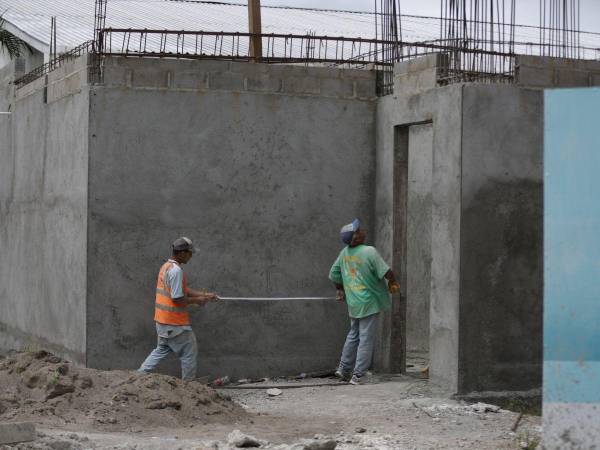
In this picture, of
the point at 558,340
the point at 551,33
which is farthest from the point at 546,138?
the point at 551,33

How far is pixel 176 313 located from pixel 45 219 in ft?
9.99

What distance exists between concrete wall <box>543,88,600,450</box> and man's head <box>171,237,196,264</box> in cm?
478

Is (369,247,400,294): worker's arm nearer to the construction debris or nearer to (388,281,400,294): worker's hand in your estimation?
(388,281,400,294): worker's hand

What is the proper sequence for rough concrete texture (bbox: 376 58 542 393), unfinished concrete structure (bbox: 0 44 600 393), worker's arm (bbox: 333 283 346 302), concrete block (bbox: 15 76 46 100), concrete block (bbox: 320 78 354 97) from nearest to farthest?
rough concrete texture (bbox: 376 58 542 393) < unfinished concrete structure (bbox: 0 44 600 393) < worker's arm (bbox: 333 283 346 302) < concrete block (bbox: 320 78 354 97) < concrete block (bbox: 15 76 46 100)

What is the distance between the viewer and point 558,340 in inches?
265

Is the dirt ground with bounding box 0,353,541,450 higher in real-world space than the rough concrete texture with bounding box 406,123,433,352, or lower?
lower

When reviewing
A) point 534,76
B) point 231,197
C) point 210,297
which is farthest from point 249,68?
point 534,76

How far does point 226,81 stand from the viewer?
11.8 m

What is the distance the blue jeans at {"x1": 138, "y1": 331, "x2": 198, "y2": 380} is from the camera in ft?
35.7

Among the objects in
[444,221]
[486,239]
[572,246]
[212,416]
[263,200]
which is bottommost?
[212,416]

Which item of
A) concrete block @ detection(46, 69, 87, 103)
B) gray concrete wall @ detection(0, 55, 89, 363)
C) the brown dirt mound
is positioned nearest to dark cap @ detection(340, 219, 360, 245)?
the brown dirt mound

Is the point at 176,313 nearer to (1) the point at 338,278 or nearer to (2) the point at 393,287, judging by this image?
(1) the point at 338,278

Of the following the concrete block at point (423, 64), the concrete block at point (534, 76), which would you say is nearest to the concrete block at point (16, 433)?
the concrete block at point (423, 64)

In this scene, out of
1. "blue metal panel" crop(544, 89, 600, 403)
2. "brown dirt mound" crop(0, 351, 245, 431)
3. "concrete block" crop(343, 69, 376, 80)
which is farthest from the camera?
"concrete block" crop(343, 69, 376, 80)
